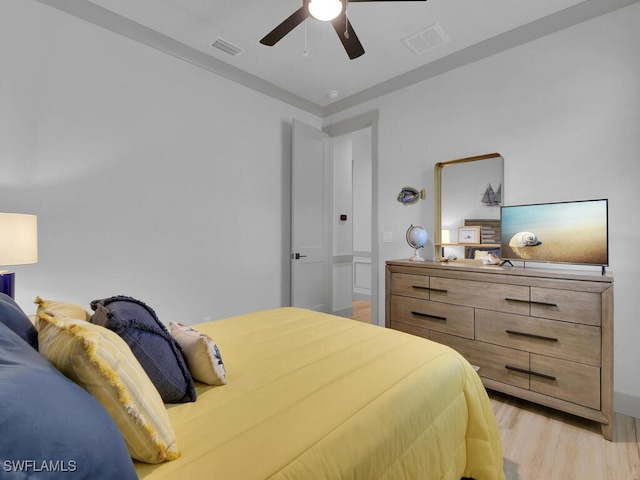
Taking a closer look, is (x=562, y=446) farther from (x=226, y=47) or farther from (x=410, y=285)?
(x=226, y=47)

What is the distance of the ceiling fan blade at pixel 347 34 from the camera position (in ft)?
6.57

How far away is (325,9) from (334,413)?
2092 mm

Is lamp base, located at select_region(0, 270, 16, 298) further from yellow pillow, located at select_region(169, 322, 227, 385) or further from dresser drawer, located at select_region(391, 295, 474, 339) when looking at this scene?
dresser drawer, located at select_region(391, 295, 474, 339)

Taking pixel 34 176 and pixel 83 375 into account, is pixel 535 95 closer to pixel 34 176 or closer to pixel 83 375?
pixel 83 375

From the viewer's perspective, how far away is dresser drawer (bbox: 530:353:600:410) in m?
1.93

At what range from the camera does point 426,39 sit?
9.11ft

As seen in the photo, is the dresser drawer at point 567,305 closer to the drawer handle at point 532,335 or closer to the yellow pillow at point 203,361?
the drawer handle at point 532,335

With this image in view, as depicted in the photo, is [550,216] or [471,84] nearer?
[550,216]

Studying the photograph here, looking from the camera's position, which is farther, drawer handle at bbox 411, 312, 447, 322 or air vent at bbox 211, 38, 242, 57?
air vent at bbox 211, 38, 242, 57

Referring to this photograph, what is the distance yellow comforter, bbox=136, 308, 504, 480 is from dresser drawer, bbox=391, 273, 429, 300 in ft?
3.67

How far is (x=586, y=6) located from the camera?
233 cm

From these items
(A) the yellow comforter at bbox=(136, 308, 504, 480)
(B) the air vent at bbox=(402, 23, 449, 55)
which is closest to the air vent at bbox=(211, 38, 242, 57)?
(B) the air vent at bbox=(402, 23, 449, 55)

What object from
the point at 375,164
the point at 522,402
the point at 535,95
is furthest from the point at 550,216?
the point at 375,164

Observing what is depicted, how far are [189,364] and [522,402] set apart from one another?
2.38 m
